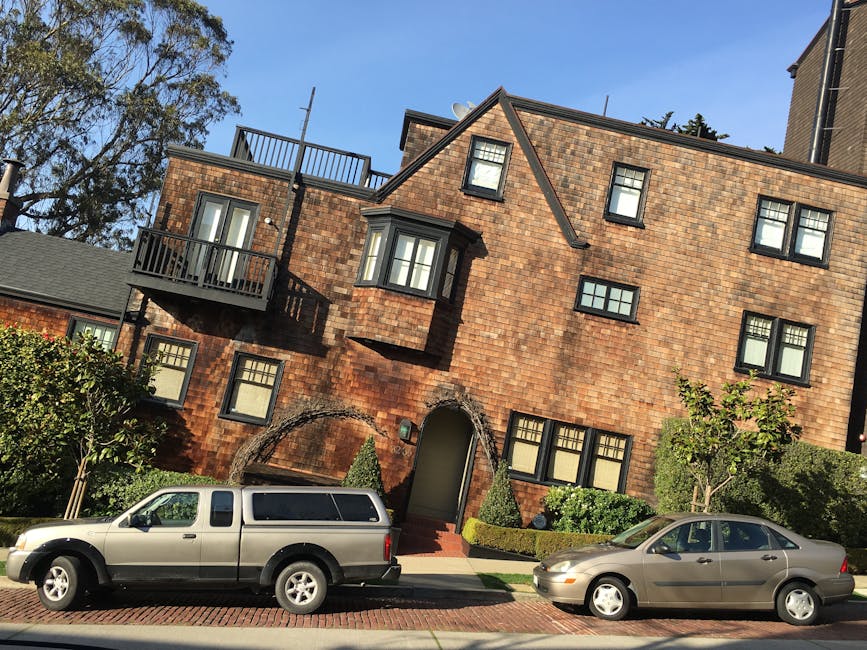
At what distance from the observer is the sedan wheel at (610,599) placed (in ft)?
35.3

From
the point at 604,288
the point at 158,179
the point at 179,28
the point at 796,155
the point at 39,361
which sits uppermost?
the point at 179,28

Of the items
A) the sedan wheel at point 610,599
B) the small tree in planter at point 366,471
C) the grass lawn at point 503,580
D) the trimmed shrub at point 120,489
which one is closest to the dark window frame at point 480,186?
the small tree in planter at point 366,471

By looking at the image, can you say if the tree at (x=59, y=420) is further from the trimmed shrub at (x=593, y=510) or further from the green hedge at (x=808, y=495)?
the green hedge at (x=808, y=495)

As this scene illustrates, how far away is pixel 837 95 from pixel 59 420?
82.5 feet

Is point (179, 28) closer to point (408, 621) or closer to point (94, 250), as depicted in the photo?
point (94, 250)

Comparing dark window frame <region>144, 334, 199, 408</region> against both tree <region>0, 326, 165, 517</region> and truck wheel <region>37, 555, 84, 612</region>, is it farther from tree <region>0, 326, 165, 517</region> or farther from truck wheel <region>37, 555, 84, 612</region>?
truck wheel <region>37, 555, 84, 612</region>

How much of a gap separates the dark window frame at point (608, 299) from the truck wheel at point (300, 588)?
33.3 ft

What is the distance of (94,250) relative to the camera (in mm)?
21734

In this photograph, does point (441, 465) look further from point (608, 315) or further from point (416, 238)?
point (416, 238)

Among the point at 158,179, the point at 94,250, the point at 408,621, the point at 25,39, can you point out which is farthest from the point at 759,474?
the point at 25,39

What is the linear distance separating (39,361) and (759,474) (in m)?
15.7

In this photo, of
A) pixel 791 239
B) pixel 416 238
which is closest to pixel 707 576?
pixel 416 238

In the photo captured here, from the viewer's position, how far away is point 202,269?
16859mm

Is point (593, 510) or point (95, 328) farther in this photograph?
point (95, 328)
